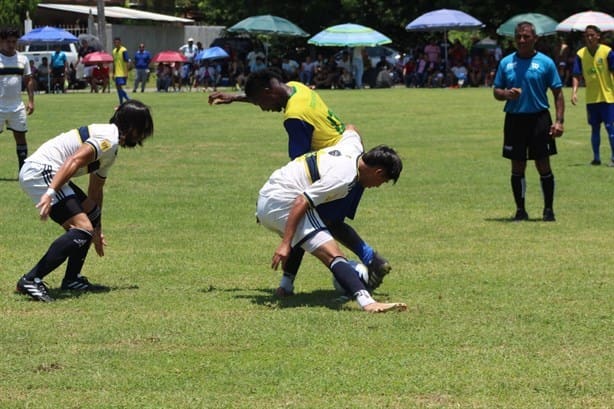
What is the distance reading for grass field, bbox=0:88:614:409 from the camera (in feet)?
19.9

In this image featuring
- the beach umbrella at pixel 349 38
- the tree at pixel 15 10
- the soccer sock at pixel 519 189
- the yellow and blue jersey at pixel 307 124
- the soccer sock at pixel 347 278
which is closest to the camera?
the soccer sock at pixel 347 278

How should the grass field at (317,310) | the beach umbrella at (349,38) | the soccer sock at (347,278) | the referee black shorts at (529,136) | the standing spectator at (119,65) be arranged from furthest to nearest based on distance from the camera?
the beach umbrella at (349,38), the standing spectator at (119,65), the referee black shorts at (529,136), the soccer sock at (347,278), the grass field at (317,310)

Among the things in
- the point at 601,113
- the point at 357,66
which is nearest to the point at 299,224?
the point at 601,113

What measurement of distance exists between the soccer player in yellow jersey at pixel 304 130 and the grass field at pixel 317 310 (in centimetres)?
28

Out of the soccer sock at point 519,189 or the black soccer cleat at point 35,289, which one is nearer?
the black soccer cleat at point 35,289

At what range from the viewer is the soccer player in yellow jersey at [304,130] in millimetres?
8688

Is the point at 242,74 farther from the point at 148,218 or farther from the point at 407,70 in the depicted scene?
the point at 148,218

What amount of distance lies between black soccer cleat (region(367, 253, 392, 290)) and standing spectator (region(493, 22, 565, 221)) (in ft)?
14.6

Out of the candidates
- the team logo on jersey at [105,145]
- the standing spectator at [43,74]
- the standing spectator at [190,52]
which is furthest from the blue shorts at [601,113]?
the standing spectator at [190,52]

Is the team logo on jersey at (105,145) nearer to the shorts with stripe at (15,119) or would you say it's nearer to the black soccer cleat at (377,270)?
the black soccer cleat at (377,270)

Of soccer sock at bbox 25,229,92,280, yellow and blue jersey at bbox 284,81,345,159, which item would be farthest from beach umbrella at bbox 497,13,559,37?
soccer sock at bbox 25,229,92,280

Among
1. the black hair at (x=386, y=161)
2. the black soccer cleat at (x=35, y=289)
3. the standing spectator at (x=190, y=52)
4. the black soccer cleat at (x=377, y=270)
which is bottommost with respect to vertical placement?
the standing spectator at (x=190, y=52)

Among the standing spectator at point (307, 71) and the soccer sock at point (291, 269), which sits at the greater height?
the soccer sock at point (291, 269)

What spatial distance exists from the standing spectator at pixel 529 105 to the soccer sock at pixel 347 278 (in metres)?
5.03
